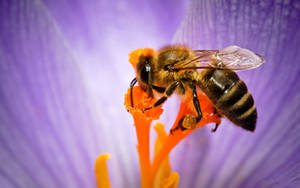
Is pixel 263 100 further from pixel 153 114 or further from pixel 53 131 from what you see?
pixel 53 131

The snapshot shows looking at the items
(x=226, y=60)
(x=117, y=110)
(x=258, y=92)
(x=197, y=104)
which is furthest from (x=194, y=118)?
(x=117, y=110)

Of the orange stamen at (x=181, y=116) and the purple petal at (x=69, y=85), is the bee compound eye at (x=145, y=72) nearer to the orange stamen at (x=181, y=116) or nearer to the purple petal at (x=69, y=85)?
the orange stamen at (x=181, y=116)

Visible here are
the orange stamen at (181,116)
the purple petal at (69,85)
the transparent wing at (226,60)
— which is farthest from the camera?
the purple petal at (69,85)

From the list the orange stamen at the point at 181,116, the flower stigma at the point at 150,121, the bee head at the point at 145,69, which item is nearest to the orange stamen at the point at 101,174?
the flower stigma at the point at 150,121

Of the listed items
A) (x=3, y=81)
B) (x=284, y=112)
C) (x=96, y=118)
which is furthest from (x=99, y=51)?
(x=284, y=112)

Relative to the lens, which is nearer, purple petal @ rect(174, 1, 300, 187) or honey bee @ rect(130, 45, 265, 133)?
honey bee @ rect(130, 45, 265, 133)

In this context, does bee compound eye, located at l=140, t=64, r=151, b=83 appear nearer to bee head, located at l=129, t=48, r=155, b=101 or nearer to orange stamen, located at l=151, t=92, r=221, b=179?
bee head, located at l=129, t=48, r=155, b=101

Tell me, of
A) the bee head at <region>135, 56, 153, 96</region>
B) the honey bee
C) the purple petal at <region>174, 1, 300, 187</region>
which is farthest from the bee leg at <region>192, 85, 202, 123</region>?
the purple petal at <region>174, 1, 300, 187</region>
